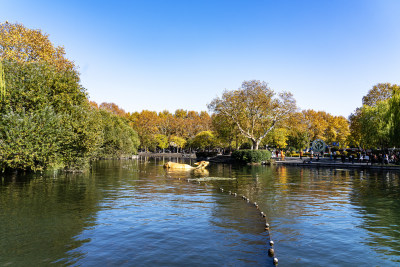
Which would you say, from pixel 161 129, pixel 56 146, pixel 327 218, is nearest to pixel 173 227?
pixel 327 218

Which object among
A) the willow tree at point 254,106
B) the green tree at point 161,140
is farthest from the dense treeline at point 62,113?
the green tree at point 161,140

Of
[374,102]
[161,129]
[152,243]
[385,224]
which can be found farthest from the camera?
[161,129]

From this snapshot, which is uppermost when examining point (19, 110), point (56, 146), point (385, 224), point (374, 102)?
point (374, 102)

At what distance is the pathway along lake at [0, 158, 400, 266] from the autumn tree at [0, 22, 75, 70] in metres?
18.2

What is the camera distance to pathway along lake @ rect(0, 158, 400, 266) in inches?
349

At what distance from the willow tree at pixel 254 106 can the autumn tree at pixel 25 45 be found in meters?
31.6

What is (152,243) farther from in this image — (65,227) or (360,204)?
(360,204)

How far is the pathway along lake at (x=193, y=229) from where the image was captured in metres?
8.86

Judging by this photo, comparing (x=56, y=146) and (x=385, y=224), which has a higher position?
(x=56, y=146)

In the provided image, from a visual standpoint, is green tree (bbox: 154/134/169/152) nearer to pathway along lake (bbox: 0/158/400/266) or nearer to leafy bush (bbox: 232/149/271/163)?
leafy bush (bbox: 232/149/271/163)

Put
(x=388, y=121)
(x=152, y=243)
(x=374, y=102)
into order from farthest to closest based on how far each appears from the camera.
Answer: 1. (x=374, y=102)
2. (x=388, y=121)
3. (x=152, y=243)

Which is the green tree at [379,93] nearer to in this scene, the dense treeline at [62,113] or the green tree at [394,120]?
the dense treeline at [62,113]

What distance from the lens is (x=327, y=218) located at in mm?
13828

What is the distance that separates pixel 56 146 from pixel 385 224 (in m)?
24.5
